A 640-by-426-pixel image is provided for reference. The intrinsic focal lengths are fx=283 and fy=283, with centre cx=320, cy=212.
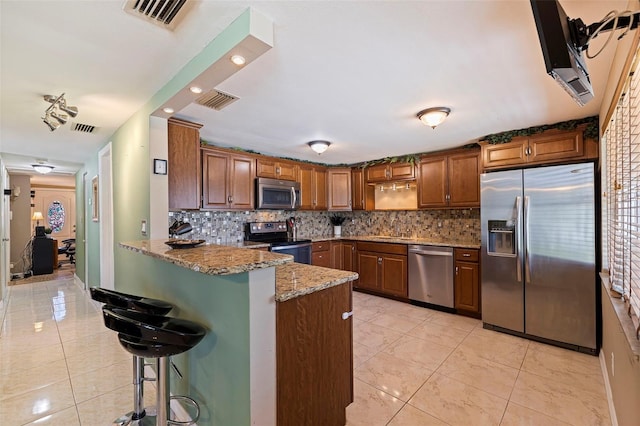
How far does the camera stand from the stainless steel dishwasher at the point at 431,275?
3814 millimetres

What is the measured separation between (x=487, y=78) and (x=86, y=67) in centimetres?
280

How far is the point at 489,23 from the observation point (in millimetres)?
1463

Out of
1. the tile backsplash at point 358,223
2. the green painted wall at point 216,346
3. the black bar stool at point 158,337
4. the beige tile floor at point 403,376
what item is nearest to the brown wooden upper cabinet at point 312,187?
the tile backsplash at point 358,223

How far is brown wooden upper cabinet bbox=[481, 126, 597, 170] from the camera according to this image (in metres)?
2.87

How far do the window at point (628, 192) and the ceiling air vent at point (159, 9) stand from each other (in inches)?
87.0

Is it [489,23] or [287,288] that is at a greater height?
[489,23]

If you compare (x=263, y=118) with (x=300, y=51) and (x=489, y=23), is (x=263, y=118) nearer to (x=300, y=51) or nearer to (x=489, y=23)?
(x=300, y=51)

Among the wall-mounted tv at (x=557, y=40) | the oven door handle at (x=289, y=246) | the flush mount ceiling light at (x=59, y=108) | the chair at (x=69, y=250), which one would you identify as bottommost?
the chair at (x=69, y=250)

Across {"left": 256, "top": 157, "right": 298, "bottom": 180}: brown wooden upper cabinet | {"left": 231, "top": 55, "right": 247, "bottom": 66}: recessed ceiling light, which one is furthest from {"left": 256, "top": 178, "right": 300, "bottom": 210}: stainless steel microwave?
{"left": 231, "top": 55, "right": 247, "bottom": 66}: recessed ceiling light

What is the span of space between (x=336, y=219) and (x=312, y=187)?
0.98 m

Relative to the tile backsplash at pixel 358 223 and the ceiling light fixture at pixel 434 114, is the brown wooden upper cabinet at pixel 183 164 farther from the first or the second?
the ceiling light fixture at pixel 434 114

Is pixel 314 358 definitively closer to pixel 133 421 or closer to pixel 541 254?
pixel 133 421

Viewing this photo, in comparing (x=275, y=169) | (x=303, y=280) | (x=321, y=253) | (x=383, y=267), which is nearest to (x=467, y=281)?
(x=383, y=267)

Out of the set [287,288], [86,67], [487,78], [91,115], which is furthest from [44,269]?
[487,78]
